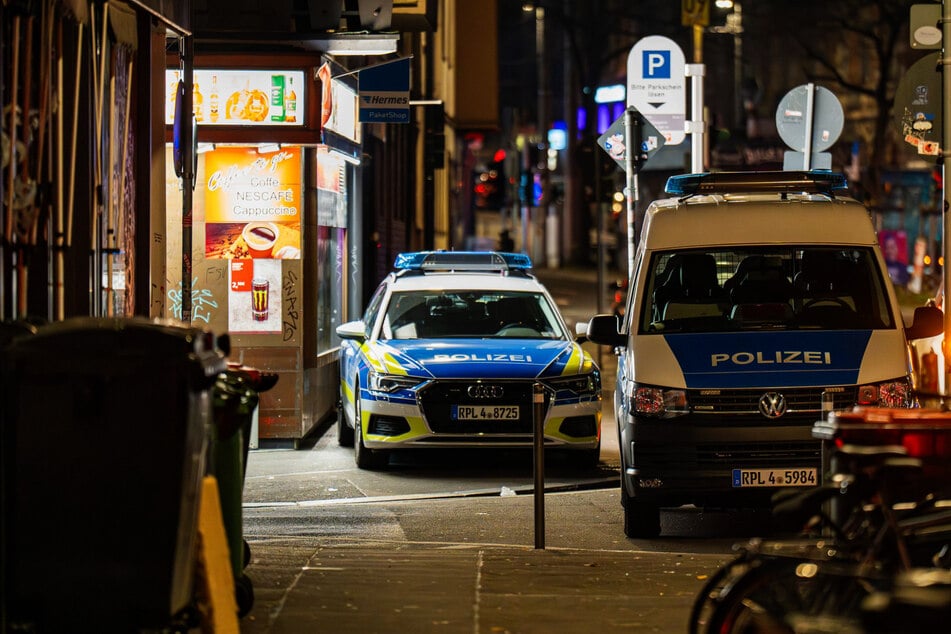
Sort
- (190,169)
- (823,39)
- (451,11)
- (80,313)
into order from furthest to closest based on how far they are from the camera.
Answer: (823,39), (451,11), (190,169), (80,313)

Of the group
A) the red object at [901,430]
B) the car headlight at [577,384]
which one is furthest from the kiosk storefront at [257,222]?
the red object at [901,430]

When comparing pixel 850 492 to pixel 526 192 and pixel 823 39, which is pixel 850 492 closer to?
pixel 526 192

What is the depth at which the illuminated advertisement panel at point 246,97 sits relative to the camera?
1552 cm

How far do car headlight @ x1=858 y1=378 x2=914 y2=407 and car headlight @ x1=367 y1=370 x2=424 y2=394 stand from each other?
439 cm

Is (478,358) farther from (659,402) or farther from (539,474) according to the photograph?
(539,474)

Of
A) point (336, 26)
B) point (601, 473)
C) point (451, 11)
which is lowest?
point (601, 473)

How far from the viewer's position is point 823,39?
6219cm

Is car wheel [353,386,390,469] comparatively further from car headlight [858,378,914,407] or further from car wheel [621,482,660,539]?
car headlight [858,378,914,407]

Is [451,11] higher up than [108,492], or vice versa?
[451,11]

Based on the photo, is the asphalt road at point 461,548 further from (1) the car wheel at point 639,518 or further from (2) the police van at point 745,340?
(2) the police van at point 745,340

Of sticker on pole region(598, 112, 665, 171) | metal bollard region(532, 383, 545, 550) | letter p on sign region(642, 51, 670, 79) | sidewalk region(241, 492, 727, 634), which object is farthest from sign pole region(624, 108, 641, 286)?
→ sidewalk region(241, 492, 727, 634)

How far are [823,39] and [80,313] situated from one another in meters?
56.1

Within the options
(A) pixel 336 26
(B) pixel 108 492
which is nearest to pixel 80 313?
(B) pixel 108 492

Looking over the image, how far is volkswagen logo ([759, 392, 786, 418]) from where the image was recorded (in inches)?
392
